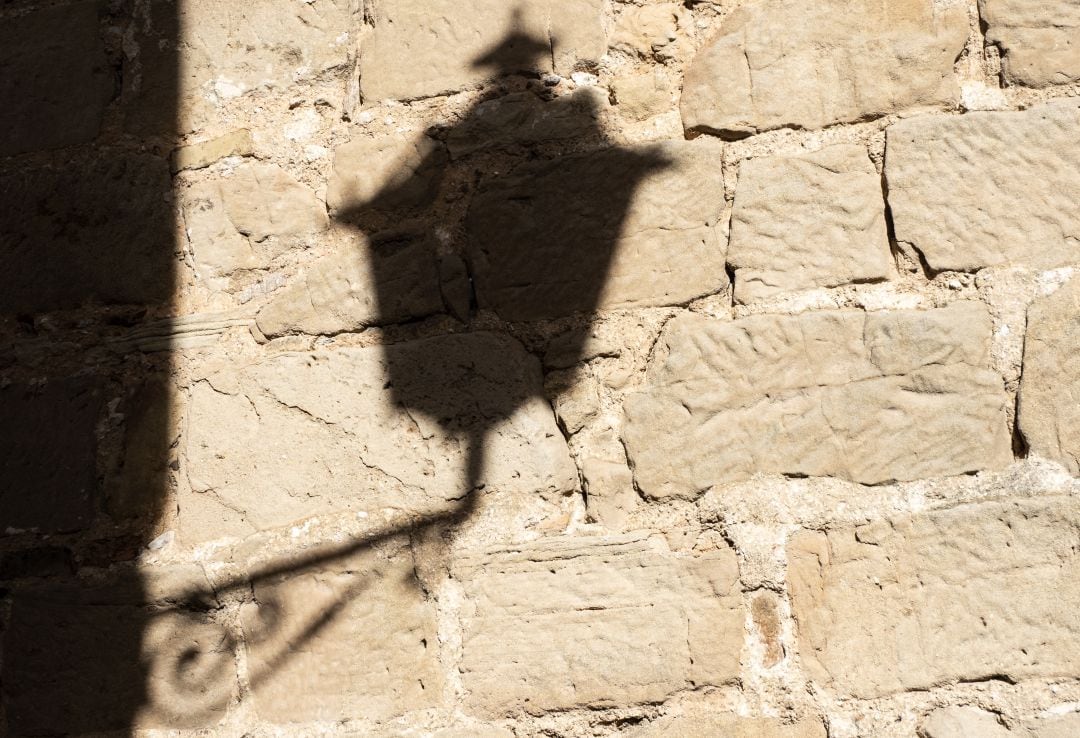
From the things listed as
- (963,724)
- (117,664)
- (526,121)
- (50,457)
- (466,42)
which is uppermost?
(466,42)

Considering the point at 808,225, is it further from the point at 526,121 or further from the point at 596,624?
the point at 596,624

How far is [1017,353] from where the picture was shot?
4.58 feet

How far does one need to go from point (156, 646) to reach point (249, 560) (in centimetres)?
21

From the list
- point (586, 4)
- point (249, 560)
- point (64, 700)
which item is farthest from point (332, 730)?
point (586, 4)

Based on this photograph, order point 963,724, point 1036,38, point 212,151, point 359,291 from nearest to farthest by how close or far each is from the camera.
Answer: point 963,724, point 1036,38, point 359,291, point 212,151

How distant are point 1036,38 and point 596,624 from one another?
110 centimetres

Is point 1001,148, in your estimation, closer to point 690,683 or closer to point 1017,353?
point 1017,353

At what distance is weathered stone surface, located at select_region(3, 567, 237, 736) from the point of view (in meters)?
1.53

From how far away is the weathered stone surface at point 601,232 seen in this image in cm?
150

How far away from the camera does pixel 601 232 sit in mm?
1521

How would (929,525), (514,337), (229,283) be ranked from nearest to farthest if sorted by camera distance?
(929,525), (514,337), (229,283)

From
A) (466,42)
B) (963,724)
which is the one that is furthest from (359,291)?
(963,724)

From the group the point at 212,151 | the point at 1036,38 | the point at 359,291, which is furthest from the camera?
the point at 212,151

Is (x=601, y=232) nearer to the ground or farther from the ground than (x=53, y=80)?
nearer to the ground
